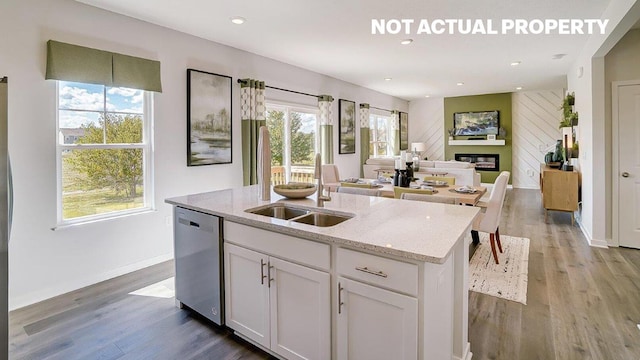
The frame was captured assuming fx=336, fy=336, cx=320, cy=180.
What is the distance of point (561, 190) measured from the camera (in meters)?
5.21

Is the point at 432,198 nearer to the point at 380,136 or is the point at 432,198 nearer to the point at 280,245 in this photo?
the point at 280,245

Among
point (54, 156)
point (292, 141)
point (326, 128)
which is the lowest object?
point (54, 156)

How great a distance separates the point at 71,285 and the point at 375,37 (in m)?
4.24

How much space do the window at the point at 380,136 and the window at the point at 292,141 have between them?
260 cm

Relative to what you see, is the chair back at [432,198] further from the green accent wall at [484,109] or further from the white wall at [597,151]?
the green accent wall at [484,109]

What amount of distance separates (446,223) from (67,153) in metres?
3.37

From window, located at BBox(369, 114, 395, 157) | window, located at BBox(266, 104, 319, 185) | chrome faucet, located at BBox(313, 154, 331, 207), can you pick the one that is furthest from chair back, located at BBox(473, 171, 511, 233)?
window, located at BBox(369, 114, 395, 157)

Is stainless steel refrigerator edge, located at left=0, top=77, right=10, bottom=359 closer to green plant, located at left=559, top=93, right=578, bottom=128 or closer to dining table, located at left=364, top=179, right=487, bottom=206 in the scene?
dining table, located at left=364, top=179, right=487, bottom=206

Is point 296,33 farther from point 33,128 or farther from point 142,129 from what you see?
point 33,128

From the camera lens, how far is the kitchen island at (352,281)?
1452mm

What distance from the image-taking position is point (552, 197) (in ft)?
17.3

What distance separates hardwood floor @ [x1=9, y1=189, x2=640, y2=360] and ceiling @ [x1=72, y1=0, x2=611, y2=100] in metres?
2.67

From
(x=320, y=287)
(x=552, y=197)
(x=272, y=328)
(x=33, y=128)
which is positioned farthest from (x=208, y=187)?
(x=552, y=197)

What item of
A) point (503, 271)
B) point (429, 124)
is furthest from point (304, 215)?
point (429, 124)
